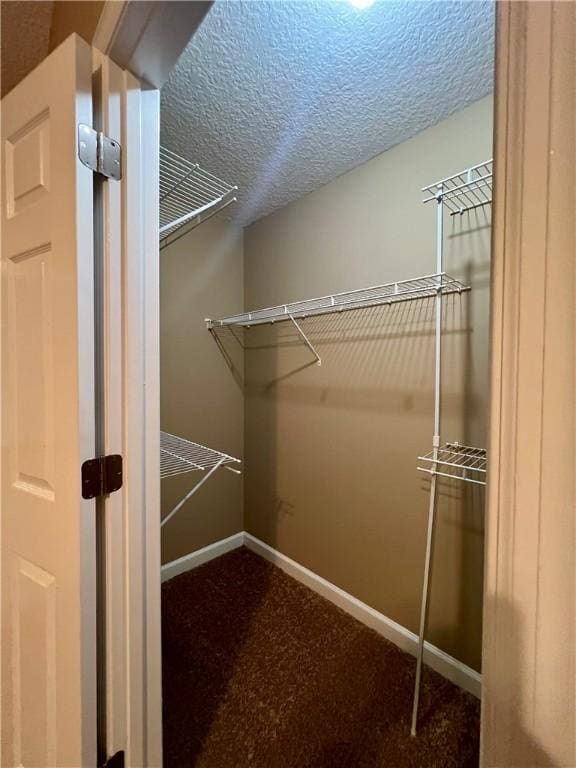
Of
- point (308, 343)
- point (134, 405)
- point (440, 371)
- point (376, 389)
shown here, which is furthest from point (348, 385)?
point (134, 405)

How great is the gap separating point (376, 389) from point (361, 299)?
0.46 m

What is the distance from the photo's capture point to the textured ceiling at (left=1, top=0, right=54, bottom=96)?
0.98 m

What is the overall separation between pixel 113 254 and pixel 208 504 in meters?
1.86

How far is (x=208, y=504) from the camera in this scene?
2256mm

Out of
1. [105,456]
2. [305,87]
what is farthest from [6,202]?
[305,87]

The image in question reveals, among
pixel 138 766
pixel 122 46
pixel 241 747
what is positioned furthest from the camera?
pixel 241 747

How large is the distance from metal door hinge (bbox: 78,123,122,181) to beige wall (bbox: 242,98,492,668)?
47.0 inches

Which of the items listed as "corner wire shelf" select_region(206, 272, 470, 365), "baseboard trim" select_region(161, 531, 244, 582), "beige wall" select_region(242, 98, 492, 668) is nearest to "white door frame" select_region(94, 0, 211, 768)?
"corner wire shelf" select_region(206, 272, 470, 365)

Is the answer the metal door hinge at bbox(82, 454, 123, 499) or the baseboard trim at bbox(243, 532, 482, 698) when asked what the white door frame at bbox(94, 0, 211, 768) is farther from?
the baseboard trim at bbox(243, 532, 482, 698)

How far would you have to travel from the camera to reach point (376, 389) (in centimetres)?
164

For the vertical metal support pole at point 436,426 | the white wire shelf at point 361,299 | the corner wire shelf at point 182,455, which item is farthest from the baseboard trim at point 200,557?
the white wire shelf at point 361,299

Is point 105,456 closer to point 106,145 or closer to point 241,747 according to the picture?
point 106,145

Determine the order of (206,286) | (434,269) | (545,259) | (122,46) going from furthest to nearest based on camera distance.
→ (206,286)
(434,269)
(122,46)
(545,259)

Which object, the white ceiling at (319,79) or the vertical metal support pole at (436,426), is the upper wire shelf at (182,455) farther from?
the white ceiling at (319,79)
